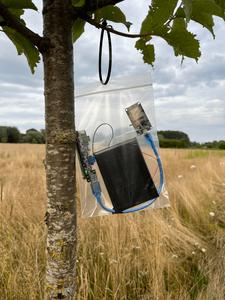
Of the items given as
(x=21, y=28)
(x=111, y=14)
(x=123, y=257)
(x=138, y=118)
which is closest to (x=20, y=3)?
(x=21, y=28)

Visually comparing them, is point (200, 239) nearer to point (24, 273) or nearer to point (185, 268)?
point (185, 268)

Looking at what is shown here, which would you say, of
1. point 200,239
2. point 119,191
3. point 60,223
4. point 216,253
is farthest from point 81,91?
point 200,239

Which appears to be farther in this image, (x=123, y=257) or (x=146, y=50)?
(x=123, y=257)

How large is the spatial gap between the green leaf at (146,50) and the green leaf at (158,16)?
3.6 inches

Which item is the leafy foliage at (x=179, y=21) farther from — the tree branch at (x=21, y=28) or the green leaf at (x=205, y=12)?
the tree branch at (x=21, y=28)

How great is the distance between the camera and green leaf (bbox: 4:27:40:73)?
0.57m

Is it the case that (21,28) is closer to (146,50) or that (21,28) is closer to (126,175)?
(146,50)

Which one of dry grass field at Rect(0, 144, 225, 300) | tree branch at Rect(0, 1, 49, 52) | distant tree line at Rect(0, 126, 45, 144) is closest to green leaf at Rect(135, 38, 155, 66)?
tree branch at Rect(0, 1, 49, 52)

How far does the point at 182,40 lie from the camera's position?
55 cm

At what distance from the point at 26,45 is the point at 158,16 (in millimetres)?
278

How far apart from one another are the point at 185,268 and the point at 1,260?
3.42ft

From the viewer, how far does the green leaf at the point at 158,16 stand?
0.48 metres

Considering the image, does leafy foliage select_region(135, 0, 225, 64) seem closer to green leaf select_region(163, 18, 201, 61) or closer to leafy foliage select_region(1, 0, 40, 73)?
green leaf select_region(163, 18, 201, 61)

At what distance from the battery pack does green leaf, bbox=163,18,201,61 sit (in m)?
0.39
